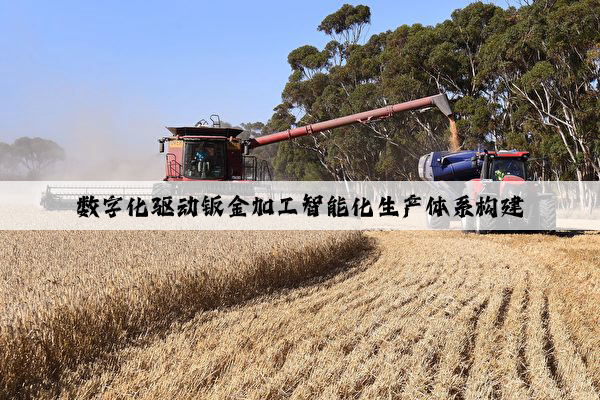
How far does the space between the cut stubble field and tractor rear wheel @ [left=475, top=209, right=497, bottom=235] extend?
4.56 metres

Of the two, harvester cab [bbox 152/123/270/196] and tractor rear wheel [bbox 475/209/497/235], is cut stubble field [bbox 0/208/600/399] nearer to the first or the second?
tractor rear wheel [bbox 475/209/497/235]

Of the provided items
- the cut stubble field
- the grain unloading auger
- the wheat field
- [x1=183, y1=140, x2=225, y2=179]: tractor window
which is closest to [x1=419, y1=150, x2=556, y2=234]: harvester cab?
the grain unloading auger

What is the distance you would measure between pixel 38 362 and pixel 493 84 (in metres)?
28.2

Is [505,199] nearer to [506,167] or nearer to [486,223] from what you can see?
[486,223]

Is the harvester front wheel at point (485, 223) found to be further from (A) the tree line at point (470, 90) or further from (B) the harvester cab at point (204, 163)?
(B) the harvester cab at point (204, 163)

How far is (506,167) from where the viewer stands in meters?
13.4

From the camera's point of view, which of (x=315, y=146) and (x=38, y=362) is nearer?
(x=38, y=362)

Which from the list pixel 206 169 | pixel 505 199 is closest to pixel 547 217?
pixel 505 199

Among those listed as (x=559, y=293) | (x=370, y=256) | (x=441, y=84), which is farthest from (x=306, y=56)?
(x=559, y=293)

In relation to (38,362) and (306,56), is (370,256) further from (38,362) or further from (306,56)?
(306,56)

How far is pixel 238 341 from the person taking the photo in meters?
4.66

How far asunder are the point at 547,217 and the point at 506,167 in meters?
1.42

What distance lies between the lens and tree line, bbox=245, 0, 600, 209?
23.1 meters

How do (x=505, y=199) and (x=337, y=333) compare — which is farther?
(x=505, y=199)
